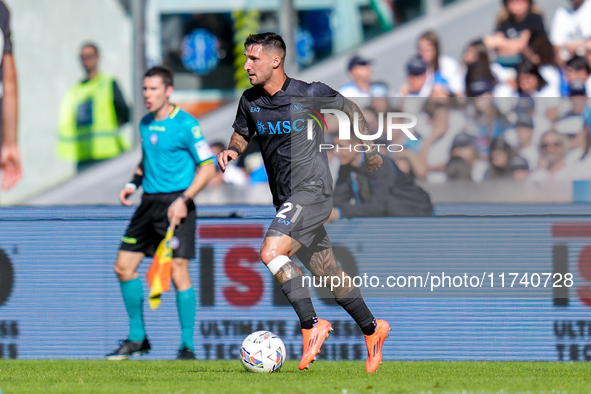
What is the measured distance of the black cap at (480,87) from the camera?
799 centimetres

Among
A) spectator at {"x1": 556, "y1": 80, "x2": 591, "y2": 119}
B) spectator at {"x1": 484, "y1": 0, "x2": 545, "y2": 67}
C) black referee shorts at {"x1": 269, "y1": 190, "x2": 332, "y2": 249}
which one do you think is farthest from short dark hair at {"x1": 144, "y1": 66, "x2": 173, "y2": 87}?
spectator at {"x1": 484, "y1": 0, "x2": 545, "y2": 67}

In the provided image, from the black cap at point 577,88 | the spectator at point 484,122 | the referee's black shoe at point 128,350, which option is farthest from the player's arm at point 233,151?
the black cap at point 577,88

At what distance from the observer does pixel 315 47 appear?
9.61 m

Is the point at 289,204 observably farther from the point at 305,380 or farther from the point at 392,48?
the point at 392,48

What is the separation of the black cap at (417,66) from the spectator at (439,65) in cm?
5

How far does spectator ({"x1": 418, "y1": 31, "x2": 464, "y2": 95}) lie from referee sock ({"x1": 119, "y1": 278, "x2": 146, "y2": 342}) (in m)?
3.74

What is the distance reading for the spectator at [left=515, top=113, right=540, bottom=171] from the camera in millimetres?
6547

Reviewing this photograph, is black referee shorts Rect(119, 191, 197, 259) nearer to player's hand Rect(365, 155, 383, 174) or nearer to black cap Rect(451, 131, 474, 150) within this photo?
player's hand Rect(365, 155, 383, 174)

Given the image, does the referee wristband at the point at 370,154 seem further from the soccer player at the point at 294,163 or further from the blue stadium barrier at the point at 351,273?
the blue stadium barrier at the point at 351,273

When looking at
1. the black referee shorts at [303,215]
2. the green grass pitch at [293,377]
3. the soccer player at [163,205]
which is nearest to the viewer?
the green grass pitch at [293,377]

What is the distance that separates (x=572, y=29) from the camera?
8.77 metres

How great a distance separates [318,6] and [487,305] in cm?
468

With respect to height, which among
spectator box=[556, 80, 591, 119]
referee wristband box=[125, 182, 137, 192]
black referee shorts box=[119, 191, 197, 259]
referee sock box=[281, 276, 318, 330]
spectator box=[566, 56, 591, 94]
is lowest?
referee sock box=[281, 276, 318, 330]

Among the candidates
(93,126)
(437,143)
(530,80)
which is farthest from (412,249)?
(93,126)
